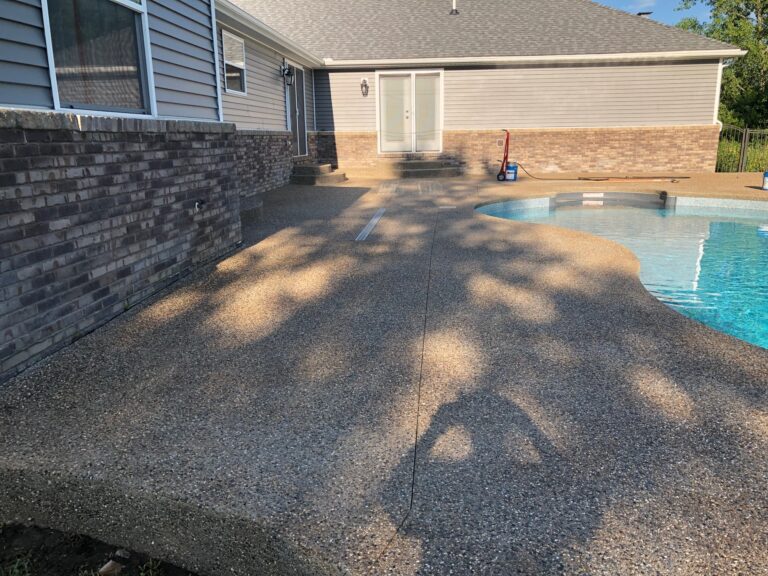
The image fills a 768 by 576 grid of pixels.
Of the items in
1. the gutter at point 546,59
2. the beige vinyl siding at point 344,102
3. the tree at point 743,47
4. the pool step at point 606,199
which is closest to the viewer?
the pool step at point 606,199

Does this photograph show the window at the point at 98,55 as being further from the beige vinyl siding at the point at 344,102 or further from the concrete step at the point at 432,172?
the beige vinyl siding at the point at 344,102

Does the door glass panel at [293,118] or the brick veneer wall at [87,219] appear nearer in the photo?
the brick veneer wall at [87,219]

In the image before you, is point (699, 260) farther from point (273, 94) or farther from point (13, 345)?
point (273, 94)

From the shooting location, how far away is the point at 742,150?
15.1m

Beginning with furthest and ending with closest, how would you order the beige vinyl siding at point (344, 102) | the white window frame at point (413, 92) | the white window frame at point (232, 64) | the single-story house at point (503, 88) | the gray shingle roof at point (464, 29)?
the beige vinyl siding at point (344, 102) < the white window frame at point (413, 92) < the gray shingle roof at point (464, 29) < the single-story house at point (503, 88) < the white window frame at point (232, 64)

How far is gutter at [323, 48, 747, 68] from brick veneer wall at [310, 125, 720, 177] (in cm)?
178

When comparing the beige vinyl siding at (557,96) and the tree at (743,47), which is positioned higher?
the tree at (743,47)

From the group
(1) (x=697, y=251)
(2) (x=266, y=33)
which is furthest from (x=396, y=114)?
A: (1) (x=697, y=251)

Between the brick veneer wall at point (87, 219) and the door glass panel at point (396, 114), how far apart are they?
1095 centimetres

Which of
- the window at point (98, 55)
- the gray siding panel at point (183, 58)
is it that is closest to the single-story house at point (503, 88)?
the gray siding panel at point (183, 58)

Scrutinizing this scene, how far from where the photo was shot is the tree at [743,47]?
20812mm

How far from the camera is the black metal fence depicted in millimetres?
15141

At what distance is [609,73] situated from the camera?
14828mm

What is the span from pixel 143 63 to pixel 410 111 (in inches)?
467
